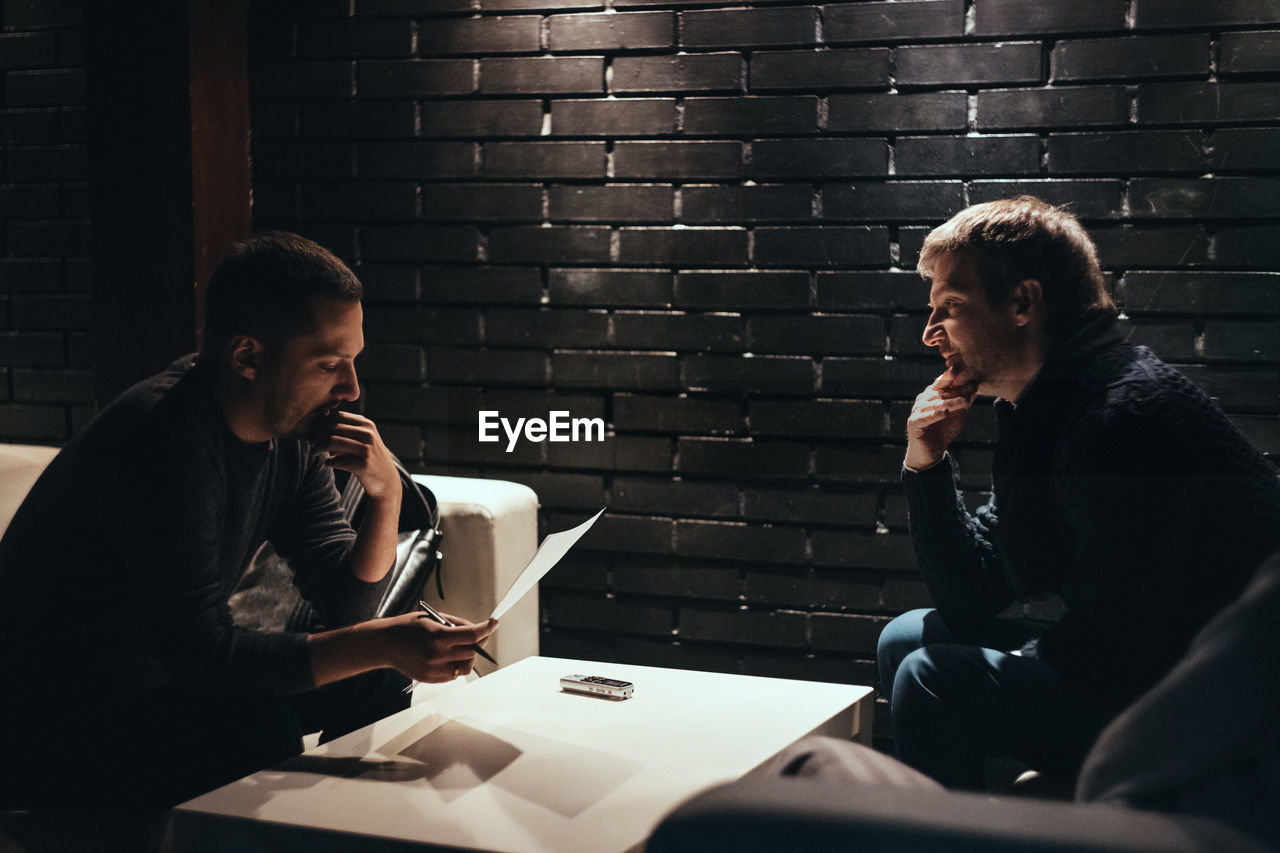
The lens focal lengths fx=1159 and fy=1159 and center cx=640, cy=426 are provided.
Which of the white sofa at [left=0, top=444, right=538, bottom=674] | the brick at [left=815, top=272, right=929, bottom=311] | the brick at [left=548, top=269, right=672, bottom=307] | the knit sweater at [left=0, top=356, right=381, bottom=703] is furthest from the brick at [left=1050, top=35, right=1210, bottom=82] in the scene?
the knit sweater at [left=0, top=356, right=381, bottom=703]

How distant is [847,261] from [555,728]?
1483 mm

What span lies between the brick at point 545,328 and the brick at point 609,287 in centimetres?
4

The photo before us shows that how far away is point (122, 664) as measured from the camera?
1.83m

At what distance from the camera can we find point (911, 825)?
2.25 ft

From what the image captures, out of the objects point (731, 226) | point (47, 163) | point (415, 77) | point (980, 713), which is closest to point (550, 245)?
point (731, 226)

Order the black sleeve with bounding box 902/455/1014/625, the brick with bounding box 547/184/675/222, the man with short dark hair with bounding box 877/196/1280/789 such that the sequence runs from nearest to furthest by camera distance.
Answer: the man with short dark hair with bounding box 877/196/1280/789, the black sleeve with bounding box 902/455/1014/625, the brick with bounding box 547/184/675/222

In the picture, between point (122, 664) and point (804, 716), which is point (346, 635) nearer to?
point (122, 664)

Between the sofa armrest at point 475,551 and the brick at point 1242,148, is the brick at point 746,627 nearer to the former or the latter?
the sofa armrest at point 475,551

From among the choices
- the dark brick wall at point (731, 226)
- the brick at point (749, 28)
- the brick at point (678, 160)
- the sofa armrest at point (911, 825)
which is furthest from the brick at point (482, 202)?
the sofa armrest at point (911, 825)

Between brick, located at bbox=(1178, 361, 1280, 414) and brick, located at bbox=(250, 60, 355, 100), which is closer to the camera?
brick, located at bbox=(1178, 361, 1280, 414)

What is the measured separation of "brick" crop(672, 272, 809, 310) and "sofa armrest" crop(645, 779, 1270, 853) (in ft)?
7.38

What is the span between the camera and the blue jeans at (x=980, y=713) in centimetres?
176

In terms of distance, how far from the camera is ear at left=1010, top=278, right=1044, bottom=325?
2.04 m

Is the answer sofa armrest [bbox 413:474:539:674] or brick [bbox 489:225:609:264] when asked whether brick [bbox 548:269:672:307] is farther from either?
sofa armrest [bbox 413:474:539:674]
